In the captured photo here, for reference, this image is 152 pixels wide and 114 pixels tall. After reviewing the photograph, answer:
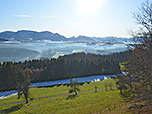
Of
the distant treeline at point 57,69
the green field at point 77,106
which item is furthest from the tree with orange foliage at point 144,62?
the distant treeline at point 57,69

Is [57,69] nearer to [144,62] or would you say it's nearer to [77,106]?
[77,106]

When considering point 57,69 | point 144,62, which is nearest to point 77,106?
point 144,62

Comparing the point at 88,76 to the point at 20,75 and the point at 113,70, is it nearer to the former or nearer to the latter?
the point at 113,70

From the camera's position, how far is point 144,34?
11.8 meters

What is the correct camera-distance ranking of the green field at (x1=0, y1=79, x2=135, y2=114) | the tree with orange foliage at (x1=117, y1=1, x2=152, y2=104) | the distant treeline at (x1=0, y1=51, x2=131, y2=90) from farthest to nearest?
the distant treeline at (x1=0, y1=51, x2=131, y2=90)
the green field at (x1=0, y1=79, x2=135, y2=114)
the tree with orange foliage at (x1=117, y1=1, x2=152, y2=104)

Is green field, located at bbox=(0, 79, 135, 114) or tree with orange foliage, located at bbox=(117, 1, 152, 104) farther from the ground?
tree with orange foliage, located at bbox=(117, 1, 152, 104)

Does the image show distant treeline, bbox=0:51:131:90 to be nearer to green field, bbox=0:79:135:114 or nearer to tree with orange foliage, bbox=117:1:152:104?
green field, bbox=0:79:135:114

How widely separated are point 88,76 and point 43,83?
26535 mm

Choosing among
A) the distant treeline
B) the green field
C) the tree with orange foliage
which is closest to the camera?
the tree with orange foliage

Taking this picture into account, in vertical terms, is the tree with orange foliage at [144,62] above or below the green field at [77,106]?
above

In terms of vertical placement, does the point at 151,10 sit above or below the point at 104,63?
above

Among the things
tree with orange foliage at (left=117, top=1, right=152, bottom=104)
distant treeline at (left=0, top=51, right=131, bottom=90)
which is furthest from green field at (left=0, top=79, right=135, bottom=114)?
distant treeline at (left=0, top=51, right=131, bottom=90)

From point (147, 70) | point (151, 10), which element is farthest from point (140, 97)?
point (151, 10)

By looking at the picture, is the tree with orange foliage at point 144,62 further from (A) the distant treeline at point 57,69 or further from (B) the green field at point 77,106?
(A) the distant treeline at point 57,69
